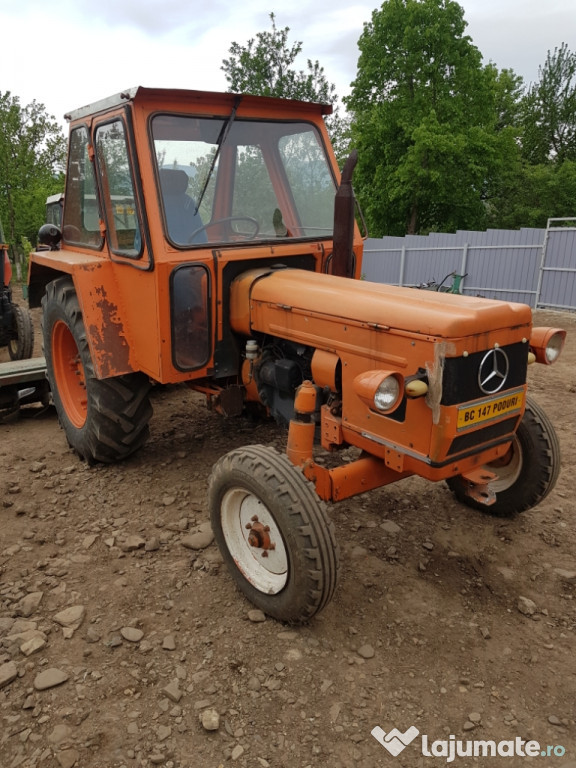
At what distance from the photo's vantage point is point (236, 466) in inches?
107

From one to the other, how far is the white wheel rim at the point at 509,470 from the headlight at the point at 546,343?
0.66m

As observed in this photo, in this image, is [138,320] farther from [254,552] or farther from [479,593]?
[479,593]

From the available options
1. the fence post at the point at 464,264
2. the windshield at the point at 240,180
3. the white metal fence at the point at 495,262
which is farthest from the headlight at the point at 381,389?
the fence post at the point at 464,264

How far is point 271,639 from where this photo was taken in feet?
8.47

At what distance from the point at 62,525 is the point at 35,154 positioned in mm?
15398

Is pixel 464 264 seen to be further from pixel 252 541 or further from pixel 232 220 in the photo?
pixel 252 541

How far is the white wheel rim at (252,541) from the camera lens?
265 centimetres

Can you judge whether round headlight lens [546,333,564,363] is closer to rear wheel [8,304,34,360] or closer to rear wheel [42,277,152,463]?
rear wheel [42,277,152,463]

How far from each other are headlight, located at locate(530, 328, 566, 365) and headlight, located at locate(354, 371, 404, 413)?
2.68 ft

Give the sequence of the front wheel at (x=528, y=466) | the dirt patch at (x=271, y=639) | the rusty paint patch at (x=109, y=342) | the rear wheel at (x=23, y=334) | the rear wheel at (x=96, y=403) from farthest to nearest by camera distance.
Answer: the rear wheel at (x=23, y=334), the rear wheel at (x=96, y=403), the rusty paint patch at (x=109, y=342), the front wheel at (x=528, y=466), the dirt patch at (x=271, y=639)

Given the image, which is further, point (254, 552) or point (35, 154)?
point (35, 154)

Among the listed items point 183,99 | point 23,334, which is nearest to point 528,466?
point 183,99

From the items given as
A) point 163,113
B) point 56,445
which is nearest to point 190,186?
point 163,113

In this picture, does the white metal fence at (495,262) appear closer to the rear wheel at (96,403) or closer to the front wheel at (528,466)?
the front wheel at (528,466)
